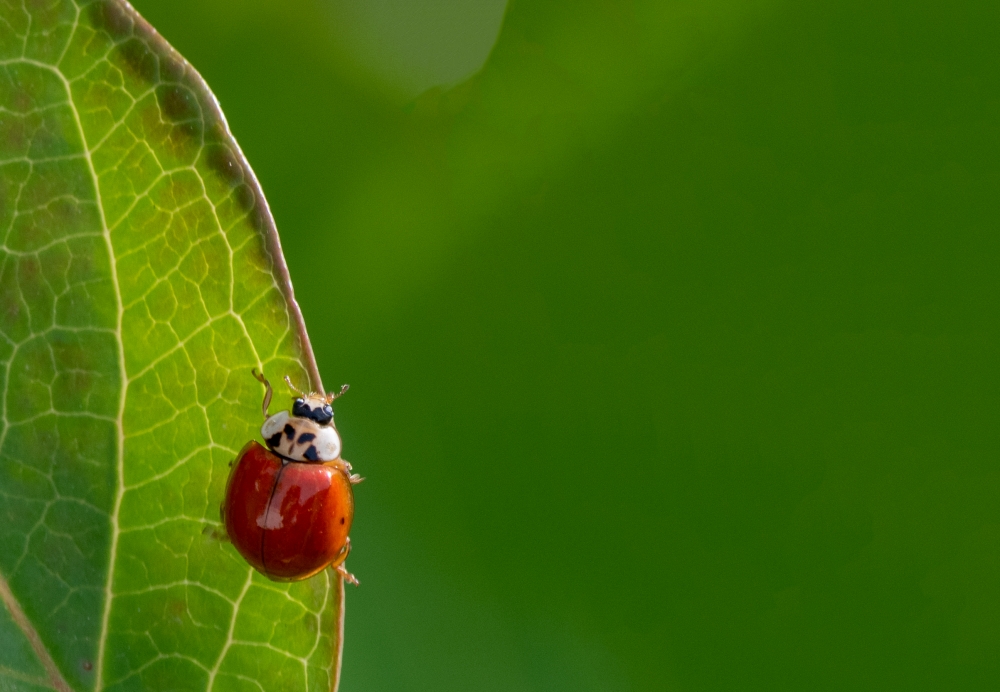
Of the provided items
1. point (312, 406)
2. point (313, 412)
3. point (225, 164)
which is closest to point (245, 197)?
point (225, 164)

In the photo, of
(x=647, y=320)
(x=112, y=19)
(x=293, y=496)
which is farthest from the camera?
(x=647, y=320)

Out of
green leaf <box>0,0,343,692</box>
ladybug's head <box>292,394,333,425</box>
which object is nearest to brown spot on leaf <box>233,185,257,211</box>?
green leaf <box>0,0,343,692</box>

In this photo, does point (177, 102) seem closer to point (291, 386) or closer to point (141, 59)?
point (141, 59)

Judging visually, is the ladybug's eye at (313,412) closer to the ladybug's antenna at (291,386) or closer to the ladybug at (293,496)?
the ladybug at (293,496)

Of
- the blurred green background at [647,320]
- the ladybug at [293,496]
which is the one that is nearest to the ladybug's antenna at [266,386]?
the ladybug at [293,496]

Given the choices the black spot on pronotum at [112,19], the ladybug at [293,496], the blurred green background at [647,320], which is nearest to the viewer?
the black spot on pronotum at [112,19]

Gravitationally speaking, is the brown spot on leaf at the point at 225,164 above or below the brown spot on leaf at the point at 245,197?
above

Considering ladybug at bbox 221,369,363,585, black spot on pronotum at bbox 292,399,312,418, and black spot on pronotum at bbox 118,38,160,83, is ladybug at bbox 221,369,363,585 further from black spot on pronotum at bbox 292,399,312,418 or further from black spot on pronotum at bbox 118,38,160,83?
black spot on pronotum at bbox 118,38,160,83

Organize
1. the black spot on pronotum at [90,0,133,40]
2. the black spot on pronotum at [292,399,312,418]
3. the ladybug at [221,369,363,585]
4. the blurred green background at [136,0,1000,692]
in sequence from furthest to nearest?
the blurred green background at [136,0,1000,692] < the black spot on pronotum at [292,399,312,418] < the ladybug at [221,369,363,585] < the black spot on pronotum at [90,0,133,40]

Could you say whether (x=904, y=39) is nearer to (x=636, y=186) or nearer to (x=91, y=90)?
(x=636, y=186)
